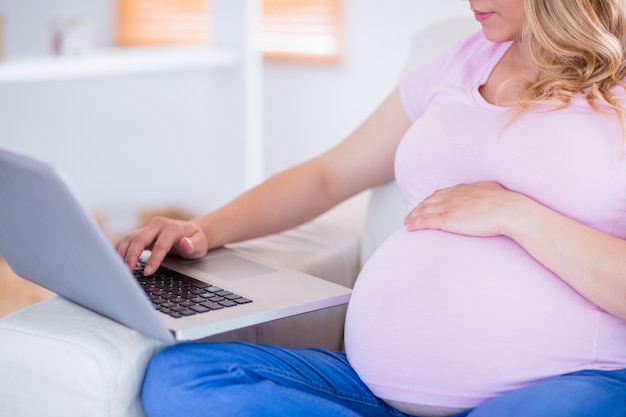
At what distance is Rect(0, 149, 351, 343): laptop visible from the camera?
1006 millimetres

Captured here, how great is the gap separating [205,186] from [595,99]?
2359 mm

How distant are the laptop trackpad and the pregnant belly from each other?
8.3 inches

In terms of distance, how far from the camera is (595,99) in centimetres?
123

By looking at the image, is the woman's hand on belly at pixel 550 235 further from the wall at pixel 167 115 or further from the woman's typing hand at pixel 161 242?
the wall at pixel 167 115

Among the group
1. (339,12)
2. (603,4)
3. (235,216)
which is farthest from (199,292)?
(339,12)

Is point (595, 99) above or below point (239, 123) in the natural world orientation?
above

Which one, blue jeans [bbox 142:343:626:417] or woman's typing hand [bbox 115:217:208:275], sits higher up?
woman's typing hand [bbox 115:217:208:275]

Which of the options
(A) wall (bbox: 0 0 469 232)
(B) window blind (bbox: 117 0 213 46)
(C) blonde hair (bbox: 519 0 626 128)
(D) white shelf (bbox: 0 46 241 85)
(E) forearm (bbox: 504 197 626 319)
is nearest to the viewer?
(E) forearm (bbox: 504 197 626 319)

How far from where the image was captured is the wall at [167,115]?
3.29 meters

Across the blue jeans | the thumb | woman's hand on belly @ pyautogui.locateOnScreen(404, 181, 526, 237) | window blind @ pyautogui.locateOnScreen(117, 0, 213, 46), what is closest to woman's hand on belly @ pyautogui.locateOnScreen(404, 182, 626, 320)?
woman's hand on belly @ pyautogui.locateOnScreen(404, 181, 526, 237)

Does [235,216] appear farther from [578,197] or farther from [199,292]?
[578,197]

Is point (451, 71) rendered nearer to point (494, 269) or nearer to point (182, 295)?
point (494, 269)

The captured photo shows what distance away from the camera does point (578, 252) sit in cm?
111

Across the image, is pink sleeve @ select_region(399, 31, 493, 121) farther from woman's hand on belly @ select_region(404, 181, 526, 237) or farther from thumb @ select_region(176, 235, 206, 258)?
thumb @ select_region(176, 235, 206, 258)
